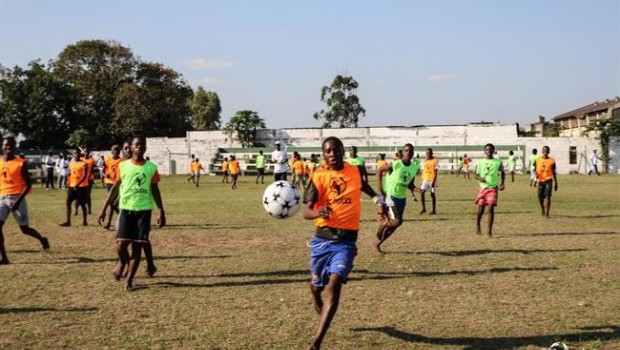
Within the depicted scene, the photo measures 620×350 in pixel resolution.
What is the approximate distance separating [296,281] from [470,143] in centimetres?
4889

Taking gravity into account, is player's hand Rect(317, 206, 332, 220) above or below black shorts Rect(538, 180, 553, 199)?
above

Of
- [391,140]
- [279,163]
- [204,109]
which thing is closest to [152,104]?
[204,109]

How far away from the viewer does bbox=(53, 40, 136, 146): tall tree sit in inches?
2409

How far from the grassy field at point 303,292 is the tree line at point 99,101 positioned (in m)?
45.4

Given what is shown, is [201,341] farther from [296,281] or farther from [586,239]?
[586,239]

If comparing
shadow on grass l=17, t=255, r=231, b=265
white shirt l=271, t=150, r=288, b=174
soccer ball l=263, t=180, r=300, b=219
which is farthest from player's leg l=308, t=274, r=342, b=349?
white shirt l=271, t=150, r=288, b=174

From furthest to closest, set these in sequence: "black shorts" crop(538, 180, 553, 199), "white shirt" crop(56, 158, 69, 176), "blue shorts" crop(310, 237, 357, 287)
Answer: "white shirt" crop(56, 158, 69, 176), "black shorts" crop(538, 180, 553, 199), "blue shorts" crop(310, 237, 357, 287)

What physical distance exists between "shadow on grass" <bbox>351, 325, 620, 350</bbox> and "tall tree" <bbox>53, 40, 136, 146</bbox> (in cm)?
5859

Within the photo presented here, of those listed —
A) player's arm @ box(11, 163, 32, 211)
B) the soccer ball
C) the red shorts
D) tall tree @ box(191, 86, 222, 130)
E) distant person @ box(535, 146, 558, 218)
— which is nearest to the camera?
the soccer ball

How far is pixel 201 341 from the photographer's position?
6.21 m

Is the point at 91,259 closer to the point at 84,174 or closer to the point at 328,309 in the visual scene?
the point at 84,174

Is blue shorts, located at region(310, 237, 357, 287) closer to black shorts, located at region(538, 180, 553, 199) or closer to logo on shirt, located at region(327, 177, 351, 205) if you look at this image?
logo on shirt, located at region(327, 177, 351, 205)

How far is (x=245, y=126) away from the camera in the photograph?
2264 inches

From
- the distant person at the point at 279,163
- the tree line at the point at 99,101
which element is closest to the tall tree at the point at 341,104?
the tree line at the point at 99,101
